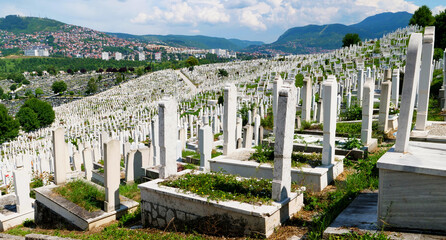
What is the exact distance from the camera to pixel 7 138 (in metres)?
46.0

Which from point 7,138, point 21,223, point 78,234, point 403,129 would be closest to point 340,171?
point 403,129

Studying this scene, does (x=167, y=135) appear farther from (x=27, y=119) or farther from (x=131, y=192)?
(x=27, y=119)

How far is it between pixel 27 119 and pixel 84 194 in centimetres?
5163

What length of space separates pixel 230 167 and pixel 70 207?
12.8 feet

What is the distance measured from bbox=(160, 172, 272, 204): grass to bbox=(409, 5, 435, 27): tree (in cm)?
6068

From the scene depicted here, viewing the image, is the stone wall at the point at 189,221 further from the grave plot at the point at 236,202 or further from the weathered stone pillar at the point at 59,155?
the weathered stone pillar at the point at 59,155

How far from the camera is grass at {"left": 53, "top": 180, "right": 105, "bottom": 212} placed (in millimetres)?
7629

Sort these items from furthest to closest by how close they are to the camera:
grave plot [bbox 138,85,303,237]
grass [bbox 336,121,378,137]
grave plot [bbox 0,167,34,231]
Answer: grass [bbox 336,121,378,137] < grave plot [bbox 0,167,34,231] < grave plot [bbox 138,85,303,237]

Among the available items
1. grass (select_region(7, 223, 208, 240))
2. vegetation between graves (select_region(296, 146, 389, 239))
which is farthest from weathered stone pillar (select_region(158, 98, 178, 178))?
vegetation between graves (select_region(296, 146, 389, 239))

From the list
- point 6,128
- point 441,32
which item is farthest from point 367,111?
point 6,128

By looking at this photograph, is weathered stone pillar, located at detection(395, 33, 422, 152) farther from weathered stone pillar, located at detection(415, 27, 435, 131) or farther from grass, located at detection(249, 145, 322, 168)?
grass, located at detection(249, 145, 322, 168)

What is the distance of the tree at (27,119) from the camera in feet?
168

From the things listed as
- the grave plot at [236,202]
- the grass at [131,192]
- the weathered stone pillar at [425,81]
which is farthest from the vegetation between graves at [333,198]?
the grass at [131,192]

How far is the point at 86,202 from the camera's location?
303 inches
